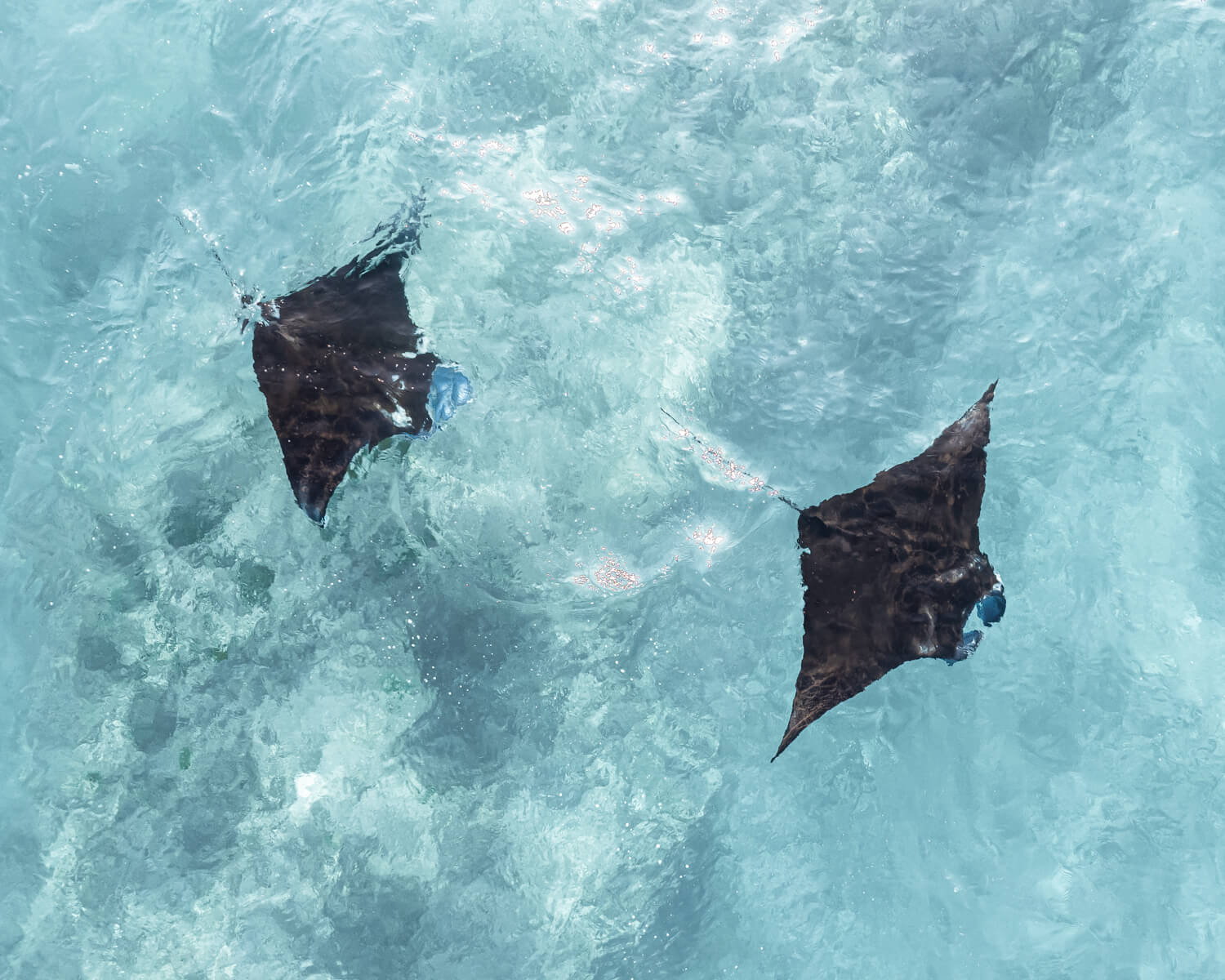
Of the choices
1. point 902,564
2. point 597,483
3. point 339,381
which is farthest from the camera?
point 597,483

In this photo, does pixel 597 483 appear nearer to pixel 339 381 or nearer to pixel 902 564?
pixel 339 381

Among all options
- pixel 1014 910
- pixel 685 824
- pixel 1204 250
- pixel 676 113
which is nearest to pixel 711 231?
pixel 676 113

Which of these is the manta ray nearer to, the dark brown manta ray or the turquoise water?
the turquoise water

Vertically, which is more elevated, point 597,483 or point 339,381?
point 339,381

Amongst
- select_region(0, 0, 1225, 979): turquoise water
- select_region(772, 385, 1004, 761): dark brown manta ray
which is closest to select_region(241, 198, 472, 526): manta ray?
select_region(0, 0, 1225, 979): turquoise water

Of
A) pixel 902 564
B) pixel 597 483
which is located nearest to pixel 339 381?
pixel 597 483
